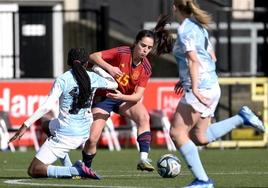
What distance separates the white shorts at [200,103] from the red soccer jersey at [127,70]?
350 cm

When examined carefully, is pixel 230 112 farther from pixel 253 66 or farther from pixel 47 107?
pixel 47 107

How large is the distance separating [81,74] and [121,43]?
1640 centimetres

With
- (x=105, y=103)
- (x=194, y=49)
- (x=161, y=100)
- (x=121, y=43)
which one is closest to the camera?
(x=194, y=49)

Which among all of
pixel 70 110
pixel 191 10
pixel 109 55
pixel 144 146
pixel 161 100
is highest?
pixel 191 10

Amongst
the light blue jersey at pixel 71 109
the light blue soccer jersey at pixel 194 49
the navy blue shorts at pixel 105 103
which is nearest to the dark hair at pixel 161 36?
the navy blue shorts at pixel 105 103

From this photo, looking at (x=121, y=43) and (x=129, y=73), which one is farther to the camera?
(x=121, y=43)

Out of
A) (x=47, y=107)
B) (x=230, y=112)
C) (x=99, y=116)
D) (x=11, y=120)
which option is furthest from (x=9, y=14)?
(x=47, y=107)

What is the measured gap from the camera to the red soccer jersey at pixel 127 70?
16.1m

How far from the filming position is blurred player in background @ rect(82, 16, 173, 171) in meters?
15.7

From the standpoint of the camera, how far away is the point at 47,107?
536 inches

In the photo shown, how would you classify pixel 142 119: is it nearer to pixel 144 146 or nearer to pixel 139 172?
pixel 144 146

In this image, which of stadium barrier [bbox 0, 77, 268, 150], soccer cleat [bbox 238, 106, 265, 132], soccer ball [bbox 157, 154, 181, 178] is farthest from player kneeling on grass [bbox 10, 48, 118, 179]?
stadium barrier [bbox 0, 77, 268, 150]

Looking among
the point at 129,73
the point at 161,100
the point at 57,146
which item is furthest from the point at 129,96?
the point at 161,100

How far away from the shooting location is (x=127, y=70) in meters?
16.2
